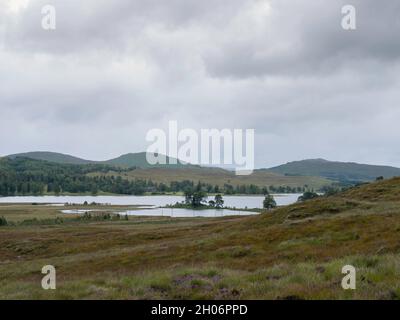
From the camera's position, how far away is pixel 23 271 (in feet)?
123

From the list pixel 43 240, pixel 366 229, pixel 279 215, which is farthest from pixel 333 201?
pixel 43 240

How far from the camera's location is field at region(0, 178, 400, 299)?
13.0 m

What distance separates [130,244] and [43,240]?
1836cm

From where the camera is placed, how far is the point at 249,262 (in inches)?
1051

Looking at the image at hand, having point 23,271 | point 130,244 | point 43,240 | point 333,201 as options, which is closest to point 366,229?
point 333,201

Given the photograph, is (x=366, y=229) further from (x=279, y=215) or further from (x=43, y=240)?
(x=43, y=240)

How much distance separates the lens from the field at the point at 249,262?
13047 millimetres

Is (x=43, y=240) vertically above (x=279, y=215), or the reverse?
(x=279, y=215)

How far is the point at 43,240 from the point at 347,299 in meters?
66.2
